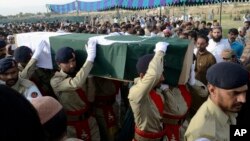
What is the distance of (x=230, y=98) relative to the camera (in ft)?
7.43

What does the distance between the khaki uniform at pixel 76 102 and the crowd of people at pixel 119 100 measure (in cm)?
1

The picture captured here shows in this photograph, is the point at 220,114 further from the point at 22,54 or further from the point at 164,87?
the point at 22,54

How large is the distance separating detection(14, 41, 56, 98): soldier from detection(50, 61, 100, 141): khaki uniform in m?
0.42

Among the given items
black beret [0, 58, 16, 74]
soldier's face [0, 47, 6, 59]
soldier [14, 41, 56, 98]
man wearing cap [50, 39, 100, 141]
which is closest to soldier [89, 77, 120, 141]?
man wearing cap [50, 39, 100, 141]

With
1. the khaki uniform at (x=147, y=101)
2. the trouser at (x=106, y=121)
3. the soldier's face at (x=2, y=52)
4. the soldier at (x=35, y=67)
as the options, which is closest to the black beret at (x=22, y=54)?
the soldier at (x=35, y=67)

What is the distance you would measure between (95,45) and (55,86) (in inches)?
27.6

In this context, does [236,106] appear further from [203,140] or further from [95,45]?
[95,45]

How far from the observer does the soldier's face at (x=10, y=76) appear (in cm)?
349

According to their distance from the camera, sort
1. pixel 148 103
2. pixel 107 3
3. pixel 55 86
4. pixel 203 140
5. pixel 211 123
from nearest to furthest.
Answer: pixel 203 140, pixel 211 123, pixel 148 103, pixel 55 86, pixel 107 3

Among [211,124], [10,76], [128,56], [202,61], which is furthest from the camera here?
[202,61]

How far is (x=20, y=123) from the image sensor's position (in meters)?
1.01

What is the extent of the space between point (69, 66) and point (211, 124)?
83.9 inches

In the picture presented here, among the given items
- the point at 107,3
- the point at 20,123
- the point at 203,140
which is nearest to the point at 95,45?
the point at 203,140

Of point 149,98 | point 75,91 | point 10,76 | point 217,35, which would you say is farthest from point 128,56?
point 217,35
